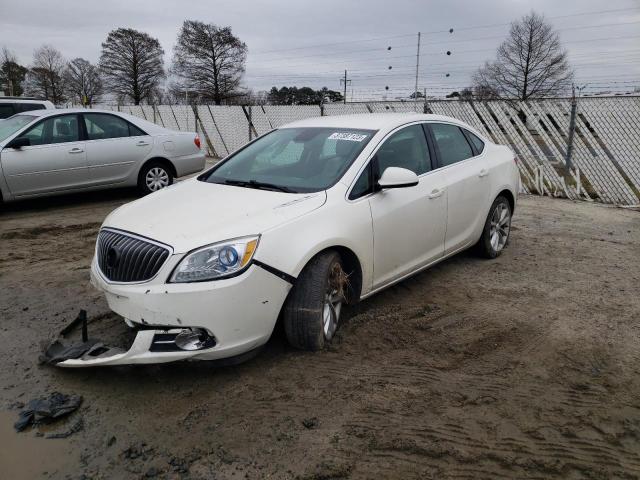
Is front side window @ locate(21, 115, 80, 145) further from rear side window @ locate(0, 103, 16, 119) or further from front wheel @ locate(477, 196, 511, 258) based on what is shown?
front wheel @ locate(477, 196, 511, 258)

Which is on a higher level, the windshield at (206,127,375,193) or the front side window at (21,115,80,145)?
the front side window at (21,115,80,145)

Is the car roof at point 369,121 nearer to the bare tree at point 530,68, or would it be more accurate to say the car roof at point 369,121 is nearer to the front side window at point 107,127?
the front side window at point 107,127

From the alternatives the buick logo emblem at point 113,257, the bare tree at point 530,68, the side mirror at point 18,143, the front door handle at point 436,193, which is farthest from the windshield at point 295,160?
the bare tree at point 530,68

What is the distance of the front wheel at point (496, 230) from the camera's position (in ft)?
18.4

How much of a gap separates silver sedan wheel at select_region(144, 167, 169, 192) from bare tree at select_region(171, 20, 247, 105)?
62.8 metres

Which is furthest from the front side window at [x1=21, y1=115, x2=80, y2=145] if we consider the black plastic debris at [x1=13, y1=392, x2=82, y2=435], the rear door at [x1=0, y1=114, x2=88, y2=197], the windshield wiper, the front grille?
the black plastic debris at [x1=13, y1=392, x2=82, y2=435]

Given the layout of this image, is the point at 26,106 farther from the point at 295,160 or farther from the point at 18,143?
the point at 295,160

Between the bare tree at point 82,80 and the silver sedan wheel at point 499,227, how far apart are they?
67.2m

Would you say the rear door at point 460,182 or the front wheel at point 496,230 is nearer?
the rear door at point 460,182

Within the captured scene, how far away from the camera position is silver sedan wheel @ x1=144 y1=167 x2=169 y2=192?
29.7 ft

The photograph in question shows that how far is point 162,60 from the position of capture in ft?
241

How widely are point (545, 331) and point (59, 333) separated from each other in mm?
3613

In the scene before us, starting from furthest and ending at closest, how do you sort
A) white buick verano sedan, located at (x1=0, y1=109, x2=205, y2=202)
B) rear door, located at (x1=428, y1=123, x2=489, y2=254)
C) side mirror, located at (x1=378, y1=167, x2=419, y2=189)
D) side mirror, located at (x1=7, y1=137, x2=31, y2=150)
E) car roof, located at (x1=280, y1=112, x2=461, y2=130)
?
white buick verano sedan, located at (x1=0, y1=109, x2=205, y2=202) < side mirror, located at (x1=7, y1=137, x2=31, y2=150) < rear door, located at (x1=428, y1=123, x2=489, y2=254) < car roof, located at (x1=280, y1=112, x2=461, y2=130) < side mirror, located at (x1=378, y1=167, x2=419, y2=189)

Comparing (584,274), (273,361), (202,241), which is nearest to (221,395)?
(273,361)
